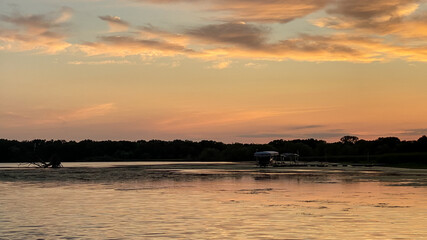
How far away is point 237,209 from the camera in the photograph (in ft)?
122

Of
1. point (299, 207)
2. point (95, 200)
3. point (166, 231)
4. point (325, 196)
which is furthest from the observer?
point (325, 196)

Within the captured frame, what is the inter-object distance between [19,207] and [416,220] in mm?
25965

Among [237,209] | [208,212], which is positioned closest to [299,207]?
[237,209]

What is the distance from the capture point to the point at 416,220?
100ft

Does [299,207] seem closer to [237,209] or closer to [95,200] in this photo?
[237,209]

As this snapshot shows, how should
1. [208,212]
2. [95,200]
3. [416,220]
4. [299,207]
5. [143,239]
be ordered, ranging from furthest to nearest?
[95,200] < [299,207] < [208,212] < [416,220] < [143,239]

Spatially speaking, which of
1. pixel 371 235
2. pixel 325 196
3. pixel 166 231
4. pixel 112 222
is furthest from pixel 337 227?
pixel 325 196

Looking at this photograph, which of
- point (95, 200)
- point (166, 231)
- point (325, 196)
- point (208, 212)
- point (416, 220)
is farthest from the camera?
point (325, 196)

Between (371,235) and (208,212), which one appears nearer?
(371,235)

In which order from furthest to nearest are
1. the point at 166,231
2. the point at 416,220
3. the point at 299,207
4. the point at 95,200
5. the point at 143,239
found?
the point at 95,200 → the point at 299,207 → the point at 416,220 → the point at 166,231 → the point at 143,239

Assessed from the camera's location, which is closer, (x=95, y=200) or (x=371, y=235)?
(x=371, y=235)

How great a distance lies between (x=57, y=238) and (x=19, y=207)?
1489cm

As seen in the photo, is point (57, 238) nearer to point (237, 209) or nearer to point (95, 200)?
point (237, 209)

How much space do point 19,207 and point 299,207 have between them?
19422mm
